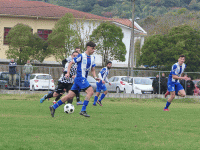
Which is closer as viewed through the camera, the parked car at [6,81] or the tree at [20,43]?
the parked car at [6,81]

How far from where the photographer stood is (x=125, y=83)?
86.3 ft

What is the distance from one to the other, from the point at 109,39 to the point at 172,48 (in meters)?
7.33

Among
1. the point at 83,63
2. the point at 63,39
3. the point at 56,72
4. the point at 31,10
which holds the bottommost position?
the point at 56,72

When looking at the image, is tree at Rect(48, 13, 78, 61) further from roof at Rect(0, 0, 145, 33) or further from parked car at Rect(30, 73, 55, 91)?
parked car at Rect(30, 73, 55, 91)

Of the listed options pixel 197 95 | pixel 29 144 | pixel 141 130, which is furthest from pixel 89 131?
pixel 197 95

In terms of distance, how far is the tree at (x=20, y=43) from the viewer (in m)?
39.4

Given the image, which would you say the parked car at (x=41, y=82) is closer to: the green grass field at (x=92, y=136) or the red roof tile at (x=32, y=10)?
the green grass field at (x=92, y=136)

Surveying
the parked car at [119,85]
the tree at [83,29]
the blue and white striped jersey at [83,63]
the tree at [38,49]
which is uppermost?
the tree at [83,29]

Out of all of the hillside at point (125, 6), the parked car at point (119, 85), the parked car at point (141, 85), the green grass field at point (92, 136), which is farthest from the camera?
the hillside at point (125, 6)

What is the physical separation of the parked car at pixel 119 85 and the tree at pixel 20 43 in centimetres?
1531

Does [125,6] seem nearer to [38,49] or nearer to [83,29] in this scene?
[83,29]

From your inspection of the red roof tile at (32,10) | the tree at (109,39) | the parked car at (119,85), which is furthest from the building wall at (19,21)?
the parked car at (119,85)

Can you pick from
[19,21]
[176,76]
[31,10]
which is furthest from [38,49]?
[176,76]

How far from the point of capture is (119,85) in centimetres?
2677
